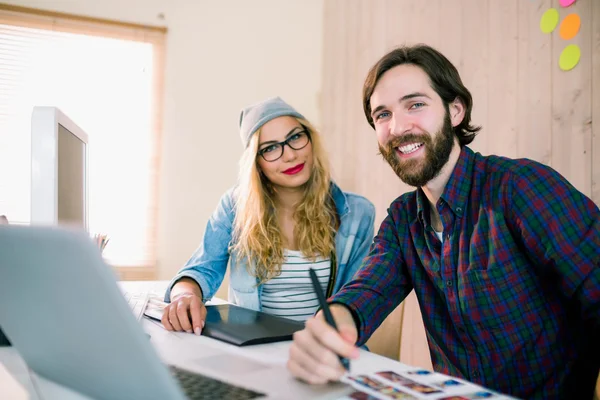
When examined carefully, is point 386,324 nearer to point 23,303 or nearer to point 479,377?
point 479,377

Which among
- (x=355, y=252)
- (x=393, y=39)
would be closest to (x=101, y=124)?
(x=393, y=39)

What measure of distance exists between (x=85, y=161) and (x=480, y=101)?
64.3 inches

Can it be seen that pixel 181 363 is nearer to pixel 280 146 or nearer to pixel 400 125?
pixel 400 125

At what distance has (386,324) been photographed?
4.92 feet

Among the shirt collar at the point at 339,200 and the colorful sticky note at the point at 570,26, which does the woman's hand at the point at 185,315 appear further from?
the colorful sticky note at the point at 570,26

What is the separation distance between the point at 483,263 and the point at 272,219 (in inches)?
33.2

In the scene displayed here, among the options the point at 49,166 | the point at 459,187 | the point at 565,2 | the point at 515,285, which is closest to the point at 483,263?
the point at 515,285

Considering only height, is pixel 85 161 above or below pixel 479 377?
above

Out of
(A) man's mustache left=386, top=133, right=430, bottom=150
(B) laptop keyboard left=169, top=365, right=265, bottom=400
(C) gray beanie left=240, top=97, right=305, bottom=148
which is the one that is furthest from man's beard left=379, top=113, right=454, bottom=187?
(B) laptop keyboard left=169, top=365, right=265, bottom=400

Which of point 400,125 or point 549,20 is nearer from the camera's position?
point 400,125

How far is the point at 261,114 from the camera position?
→ 66.3 inches

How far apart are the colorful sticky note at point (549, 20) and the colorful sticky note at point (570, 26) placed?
0.04m

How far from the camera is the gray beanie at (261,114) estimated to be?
5.49 ft

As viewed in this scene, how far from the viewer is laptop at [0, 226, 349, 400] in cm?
46
